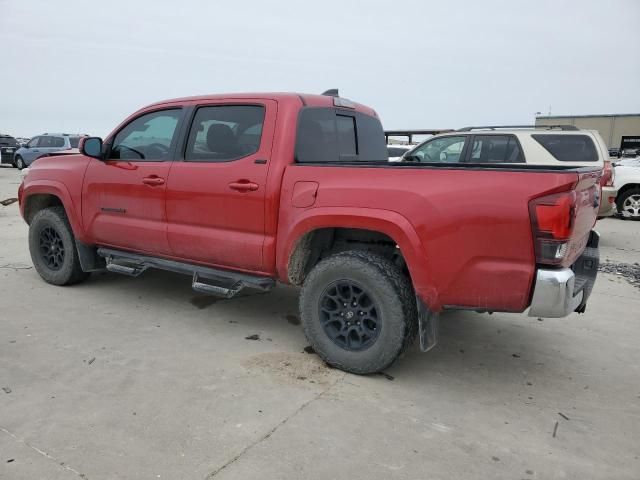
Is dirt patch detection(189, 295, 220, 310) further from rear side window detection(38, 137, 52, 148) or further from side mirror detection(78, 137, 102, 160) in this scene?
rear side window detection(38, 137, 52, 148)

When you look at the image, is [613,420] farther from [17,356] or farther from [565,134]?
[565,134]

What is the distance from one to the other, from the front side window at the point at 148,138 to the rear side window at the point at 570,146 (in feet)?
18.8

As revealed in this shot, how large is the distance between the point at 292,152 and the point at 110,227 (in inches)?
80.4

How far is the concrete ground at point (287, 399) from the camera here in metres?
2.48

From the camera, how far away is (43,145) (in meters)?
22.4

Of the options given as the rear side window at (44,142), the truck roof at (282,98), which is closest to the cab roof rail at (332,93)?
the truck roof at (282,98)

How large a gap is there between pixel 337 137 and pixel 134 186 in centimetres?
179

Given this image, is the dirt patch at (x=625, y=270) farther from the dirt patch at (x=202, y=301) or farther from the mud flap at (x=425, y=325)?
the dirt patch at (x=202, y=301)

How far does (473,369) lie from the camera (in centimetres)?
362

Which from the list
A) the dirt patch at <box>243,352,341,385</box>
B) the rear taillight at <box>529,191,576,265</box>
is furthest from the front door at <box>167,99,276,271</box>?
the rear taillight at <box>529,191,576,265</box>

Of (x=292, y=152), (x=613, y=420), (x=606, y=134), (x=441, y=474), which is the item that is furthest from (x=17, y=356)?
(x=606, y=134)

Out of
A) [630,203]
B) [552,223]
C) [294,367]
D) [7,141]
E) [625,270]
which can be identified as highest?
[7,141]

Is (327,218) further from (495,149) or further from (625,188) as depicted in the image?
(625,188)

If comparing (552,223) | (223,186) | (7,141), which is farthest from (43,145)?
(552,223)
